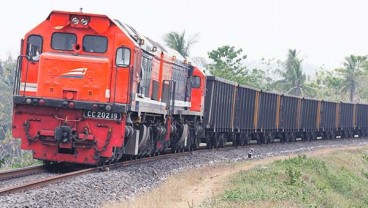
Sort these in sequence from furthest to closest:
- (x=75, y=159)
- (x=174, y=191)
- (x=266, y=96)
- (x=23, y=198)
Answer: (x=266, y=96) → (x=75, y=159) → (x=174, y=191) → (x=23, y=198)

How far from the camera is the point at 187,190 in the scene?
48.4 feet

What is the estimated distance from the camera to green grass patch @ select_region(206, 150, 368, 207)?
13230 millimetres

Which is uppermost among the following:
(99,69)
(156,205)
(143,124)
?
(99,69)

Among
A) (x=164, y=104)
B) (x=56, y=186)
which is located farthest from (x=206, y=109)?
(x=56, y=186)

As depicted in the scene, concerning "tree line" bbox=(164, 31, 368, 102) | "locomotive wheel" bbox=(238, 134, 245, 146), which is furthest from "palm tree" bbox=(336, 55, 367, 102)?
"locomotive wheel" bbox=(238, 134, 245, 146)

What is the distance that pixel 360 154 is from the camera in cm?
3644

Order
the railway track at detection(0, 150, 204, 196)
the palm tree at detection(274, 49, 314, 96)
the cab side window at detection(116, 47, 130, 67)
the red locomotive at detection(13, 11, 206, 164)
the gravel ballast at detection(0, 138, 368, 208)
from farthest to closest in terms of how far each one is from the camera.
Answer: the palm tree at detection(274, 49, 314, 96)
the cab side window at detection(116, 47, 130, 67)
the red locomotive at detection(13, 11, 206, 164)
the railway track at detection(0, 150, 204, 196)
the gravel ballast at detection(0, 138, 368, 208)

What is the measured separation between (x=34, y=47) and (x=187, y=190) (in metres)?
5.21

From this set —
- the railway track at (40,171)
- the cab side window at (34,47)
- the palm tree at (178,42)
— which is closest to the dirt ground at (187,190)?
the railway track at (40,171)

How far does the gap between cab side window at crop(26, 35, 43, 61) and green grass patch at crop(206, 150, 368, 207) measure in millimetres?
5743

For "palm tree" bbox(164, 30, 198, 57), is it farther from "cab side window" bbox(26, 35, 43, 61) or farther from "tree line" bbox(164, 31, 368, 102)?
"cab side window" bbox(26, 35, 43, 61)

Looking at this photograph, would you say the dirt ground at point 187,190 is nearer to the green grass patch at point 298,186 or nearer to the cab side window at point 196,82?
the green grass patch at point 298,186

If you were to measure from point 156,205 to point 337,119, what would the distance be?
132 feet

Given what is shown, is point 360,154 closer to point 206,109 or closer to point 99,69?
point 206,109
